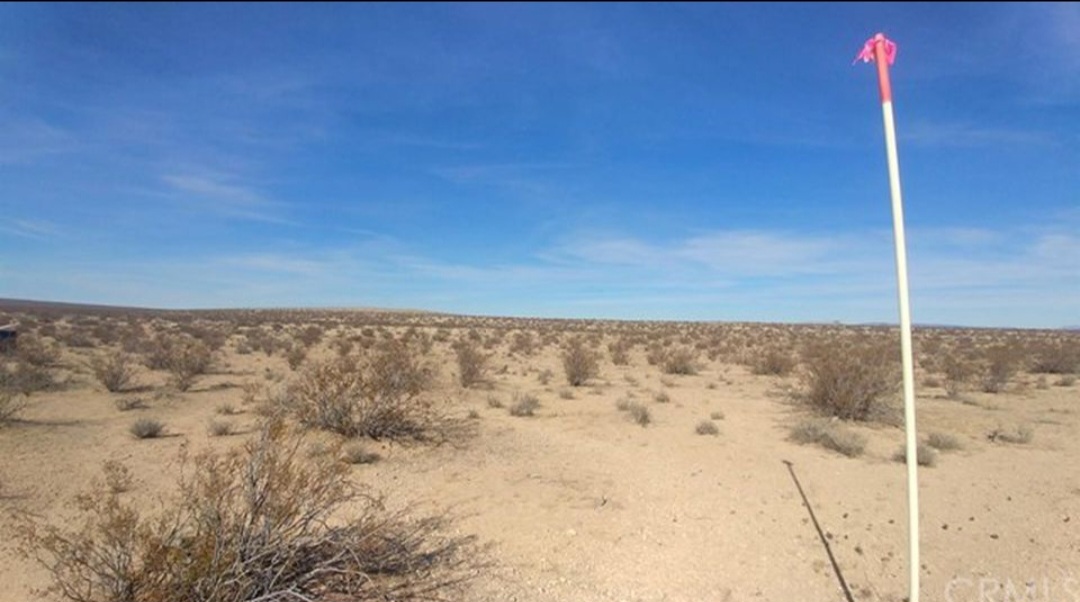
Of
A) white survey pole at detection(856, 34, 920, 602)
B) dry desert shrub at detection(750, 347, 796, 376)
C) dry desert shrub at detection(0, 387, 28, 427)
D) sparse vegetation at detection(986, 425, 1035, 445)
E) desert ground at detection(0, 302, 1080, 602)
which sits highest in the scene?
white survey pole at detection(856, 34, 920, 602)

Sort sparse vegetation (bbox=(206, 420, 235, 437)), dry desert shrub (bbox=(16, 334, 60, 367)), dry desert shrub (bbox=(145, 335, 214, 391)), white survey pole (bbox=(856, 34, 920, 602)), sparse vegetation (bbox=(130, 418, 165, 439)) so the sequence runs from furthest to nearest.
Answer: dry desert shrub (bbox=(16, 334, 60, 367)), dry desert shrub (bbox=(145, 335, 214, 391)), sparse vegetation (bbox=(206, 420, 235, 437)), sparse vegetation (bbox=(130, 418, 165, 439)), white survey pole (bbox=(856, 34, 920, 602))

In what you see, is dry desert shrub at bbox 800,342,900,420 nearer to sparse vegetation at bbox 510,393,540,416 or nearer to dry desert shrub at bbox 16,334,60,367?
sparse vegetation at bbox 510,393,540,416

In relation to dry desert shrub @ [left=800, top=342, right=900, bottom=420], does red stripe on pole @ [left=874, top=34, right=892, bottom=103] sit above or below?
above

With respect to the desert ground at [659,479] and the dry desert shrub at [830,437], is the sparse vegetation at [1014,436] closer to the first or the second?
the desert ground at [659,479]

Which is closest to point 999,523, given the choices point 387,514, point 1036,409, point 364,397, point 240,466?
point 387,514

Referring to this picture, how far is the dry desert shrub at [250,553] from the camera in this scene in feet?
14.6

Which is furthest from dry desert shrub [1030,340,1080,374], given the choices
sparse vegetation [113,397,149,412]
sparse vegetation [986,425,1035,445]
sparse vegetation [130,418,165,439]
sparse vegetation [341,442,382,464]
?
sparse vegetation [113,397,149,412]

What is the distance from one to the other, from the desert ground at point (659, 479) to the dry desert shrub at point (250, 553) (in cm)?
36

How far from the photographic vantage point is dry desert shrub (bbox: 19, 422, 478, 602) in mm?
4445

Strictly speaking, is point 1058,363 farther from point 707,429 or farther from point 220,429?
point 220,429

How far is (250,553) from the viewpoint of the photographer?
187 inches

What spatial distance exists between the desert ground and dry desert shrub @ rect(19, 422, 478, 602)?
0.36m

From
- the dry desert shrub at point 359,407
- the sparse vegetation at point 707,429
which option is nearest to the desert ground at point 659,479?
the sparse vegetation at point 707,429

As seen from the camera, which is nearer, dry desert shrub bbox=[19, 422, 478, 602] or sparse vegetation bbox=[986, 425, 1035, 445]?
dry desert shrub bbox=[19, 422, 478, 602]
